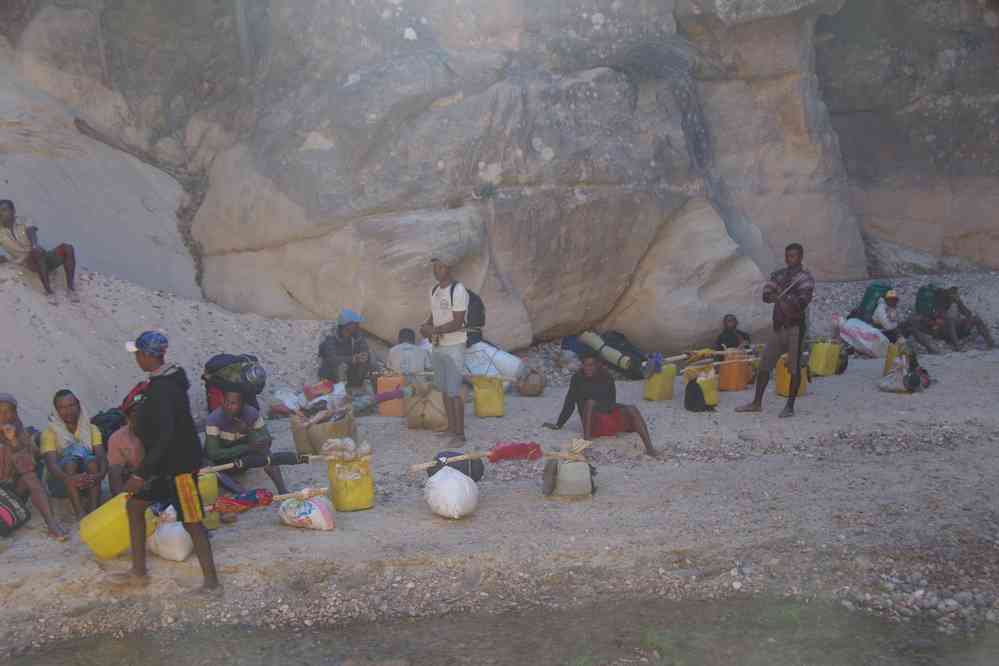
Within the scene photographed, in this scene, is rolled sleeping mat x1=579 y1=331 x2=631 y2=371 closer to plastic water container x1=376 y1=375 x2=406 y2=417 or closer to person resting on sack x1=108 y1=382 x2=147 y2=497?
plastic water container x1=376 y1=375 x2=406 y2=417

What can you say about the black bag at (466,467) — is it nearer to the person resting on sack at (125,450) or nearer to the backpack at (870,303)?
the person resting on sack at (125,450)

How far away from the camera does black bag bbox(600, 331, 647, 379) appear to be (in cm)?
1113

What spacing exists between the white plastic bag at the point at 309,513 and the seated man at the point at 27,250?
3887 millimetres

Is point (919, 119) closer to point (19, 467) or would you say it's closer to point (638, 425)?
point (638, 425)

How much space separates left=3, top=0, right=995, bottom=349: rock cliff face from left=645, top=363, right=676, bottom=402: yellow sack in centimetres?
206

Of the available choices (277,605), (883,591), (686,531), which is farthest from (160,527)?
(883,591)

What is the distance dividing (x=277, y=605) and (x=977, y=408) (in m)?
6.30

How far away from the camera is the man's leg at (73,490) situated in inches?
263

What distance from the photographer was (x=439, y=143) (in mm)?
11203

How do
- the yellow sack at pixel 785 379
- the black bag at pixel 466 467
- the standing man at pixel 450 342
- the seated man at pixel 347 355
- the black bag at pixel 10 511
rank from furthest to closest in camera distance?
the seated man at pixel 347 355 < the yellow sack at pixel 785 379 < the standing man at pixel 450 342 < the black bag at pixel 466 467 < the black bag at pixel 10 511

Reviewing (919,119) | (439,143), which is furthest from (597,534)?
(919,119)

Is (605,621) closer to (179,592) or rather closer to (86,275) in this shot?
(179,592)

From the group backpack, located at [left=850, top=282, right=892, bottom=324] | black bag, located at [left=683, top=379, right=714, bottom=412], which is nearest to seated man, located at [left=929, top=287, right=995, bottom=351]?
backpack, located at [left=850, top=282, right=892, bottom=324]

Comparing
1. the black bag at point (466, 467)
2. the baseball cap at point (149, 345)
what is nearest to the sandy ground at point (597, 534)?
the black bag at point (466, 467)
